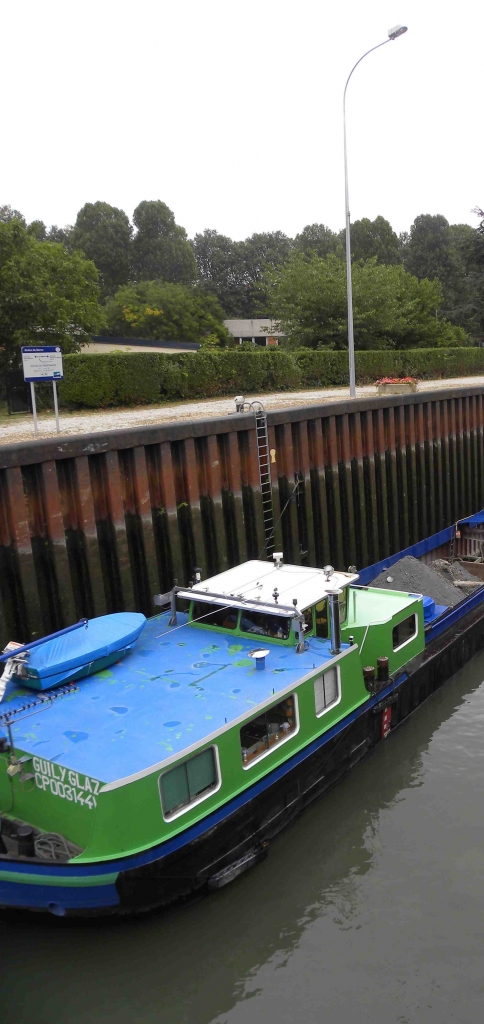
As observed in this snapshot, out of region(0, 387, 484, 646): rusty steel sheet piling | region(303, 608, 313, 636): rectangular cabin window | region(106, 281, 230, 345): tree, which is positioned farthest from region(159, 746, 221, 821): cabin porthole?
region(106, 281, 230, 345): tree

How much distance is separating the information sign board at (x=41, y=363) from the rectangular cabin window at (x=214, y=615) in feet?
15.4

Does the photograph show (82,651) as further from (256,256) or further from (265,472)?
(256,256)

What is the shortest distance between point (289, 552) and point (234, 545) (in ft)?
4.75

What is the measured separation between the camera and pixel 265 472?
13.1 metres

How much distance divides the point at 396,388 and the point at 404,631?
10.7 m

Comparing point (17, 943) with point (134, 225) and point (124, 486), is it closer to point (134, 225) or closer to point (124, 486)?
point (124, 486)

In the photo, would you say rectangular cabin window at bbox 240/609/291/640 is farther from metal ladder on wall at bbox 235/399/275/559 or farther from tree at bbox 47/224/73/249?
tree at bbox 47/224/73/249

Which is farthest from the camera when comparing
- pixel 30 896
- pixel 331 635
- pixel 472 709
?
pixel 472 709

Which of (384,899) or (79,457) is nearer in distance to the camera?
(384,899)

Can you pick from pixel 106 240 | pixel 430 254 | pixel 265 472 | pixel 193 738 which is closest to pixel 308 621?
pixel 193 738

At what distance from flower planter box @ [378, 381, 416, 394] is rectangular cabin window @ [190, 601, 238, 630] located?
1230 cm

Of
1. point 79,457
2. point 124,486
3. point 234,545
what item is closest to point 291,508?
point 234,545

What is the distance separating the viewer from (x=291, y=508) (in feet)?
44.9

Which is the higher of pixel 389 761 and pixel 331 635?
pixel 331 635
